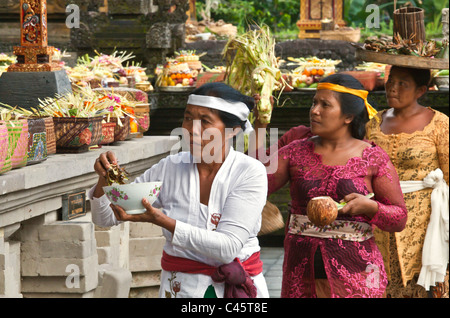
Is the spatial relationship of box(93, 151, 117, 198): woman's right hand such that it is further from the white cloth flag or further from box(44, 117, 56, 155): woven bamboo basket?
the white cloth flag

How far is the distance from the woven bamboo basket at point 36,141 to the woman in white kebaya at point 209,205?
137cm

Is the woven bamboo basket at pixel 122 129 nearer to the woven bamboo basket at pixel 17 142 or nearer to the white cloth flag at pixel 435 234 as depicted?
the woven bamboo basket at pixel 17 142

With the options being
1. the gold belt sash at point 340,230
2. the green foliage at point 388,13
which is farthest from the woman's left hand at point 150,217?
the green foliage at point 388,13

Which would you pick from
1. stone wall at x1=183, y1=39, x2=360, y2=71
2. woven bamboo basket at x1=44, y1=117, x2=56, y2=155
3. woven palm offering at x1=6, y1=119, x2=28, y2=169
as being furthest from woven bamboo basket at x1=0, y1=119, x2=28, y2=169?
stone wall at x1=183, y1=39, x2=360, y2=71

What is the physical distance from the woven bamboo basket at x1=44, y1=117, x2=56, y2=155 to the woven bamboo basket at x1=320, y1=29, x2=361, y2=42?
381 inches

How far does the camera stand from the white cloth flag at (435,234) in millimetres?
4402

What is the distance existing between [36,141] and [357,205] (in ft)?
5.99

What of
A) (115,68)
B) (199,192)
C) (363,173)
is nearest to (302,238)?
(363,173)

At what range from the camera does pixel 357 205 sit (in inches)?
121

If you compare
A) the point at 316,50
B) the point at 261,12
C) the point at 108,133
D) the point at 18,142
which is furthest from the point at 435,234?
the point at 261,12

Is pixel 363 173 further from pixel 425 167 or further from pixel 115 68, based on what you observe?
pixel 115 68

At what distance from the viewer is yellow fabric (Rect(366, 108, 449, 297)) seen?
4.38 meters

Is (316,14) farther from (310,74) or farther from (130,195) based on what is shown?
(130,195)

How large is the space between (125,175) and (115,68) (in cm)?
613
